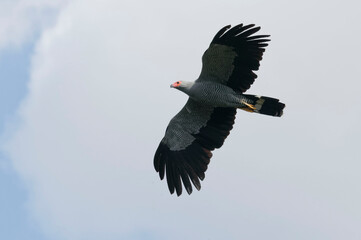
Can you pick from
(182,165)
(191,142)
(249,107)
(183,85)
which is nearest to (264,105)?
(249,107)

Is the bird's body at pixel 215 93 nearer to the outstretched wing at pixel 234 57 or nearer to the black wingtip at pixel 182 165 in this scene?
the outstretched wing at pixel 234 57

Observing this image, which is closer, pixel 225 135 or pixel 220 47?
pixel 220 47

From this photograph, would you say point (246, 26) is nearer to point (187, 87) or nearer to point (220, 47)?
point (220, 47)

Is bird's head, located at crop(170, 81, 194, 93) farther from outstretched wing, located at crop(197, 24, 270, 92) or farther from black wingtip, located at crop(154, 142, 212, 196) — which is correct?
black wingtip, located at crop(154, 142, 212, 196)

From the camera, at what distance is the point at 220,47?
24734 mm

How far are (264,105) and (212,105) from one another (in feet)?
5.57

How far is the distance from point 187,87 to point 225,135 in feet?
7.03

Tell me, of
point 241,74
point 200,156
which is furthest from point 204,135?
point 241,74

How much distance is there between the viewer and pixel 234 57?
82.0ft

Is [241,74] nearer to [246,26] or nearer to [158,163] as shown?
[246,26]

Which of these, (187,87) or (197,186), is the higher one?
(187,87)

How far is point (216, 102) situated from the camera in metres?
25.6

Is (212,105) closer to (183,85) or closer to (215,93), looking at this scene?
(215,93)

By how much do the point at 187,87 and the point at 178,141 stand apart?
2279 mm
